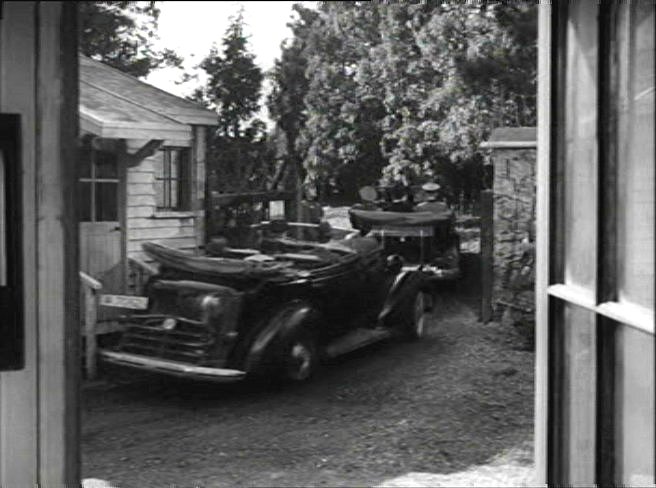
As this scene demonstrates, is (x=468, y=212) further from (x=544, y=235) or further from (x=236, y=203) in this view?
(x=544, y=235)

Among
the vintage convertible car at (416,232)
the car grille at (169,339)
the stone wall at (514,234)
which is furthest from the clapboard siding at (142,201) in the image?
the stone wall at (514,234)

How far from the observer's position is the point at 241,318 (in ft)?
16.6

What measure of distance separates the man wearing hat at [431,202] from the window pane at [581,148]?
635 centimetres

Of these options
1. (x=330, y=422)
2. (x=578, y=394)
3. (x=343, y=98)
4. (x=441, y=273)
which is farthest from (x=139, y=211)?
(x=578, y=394)

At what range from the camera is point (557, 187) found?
2.02 meters

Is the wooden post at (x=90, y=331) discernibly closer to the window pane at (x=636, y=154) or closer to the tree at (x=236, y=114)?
the tree at (x=236, y=114)

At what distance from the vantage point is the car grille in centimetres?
Answer: 496

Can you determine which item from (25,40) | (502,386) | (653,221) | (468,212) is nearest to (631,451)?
(653,221)

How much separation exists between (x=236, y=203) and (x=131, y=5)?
6.34ft

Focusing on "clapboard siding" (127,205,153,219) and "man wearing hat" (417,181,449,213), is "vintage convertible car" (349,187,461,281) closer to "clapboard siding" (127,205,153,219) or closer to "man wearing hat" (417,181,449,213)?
"man wearing hat" (417,181,449,213)

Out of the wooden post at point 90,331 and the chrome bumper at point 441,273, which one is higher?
the chrome bumper at point 441,273

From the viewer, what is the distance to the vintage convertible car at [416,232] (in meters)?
7.92

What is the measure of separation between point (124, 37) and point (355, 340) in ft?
9.52

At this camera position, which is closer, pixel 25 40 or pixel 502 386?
pixel 25 40
